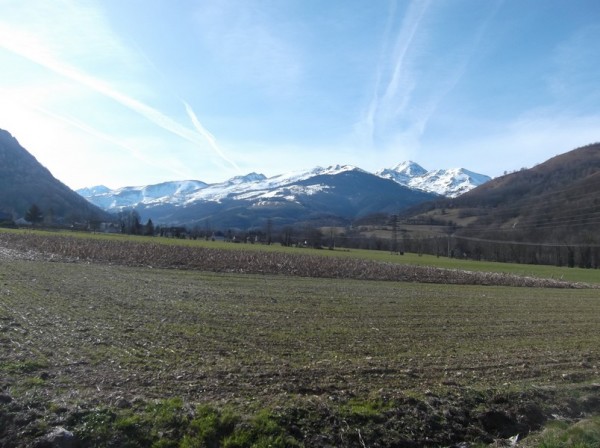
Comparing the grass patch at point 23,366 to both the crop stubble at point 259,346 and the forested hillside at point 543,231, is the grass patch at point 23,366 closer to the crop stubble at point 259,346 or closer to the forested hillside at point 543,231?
the crop stubble at point 259,346

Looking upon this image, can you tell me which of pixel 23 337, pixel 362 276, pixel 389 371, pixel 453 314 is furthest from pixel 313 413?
pixel 362 276

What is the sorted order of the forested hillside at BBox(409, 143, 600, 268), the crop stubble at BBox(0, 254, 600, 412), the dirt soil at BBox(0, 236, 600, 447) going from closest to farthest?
the dirt soil at BBox(0, 236, 600, 447), the crop stubble at BBox(0, 254, 600, 412), the forested hillside at BBox(409, 143, 600, 268)

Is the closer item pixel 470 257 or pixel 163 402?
pixel 163 402

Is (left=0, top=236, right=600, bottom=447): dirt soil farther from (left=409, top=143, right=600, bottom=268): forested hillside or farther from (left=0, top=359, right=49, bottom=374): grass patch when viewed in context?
(left=409, top=143, right=600, bottom=268): forested hillside

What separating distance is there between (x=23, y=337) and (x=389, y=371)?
9.40m

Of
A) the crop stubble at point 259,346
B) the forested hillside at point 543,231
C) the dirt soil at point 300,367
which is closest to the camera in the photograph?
the dirt soil at point 300,367

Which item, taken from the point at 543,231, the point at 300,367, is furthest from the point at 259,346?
the point at 543,231

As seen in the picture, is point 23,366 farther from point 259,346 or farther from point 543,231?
point 543,231

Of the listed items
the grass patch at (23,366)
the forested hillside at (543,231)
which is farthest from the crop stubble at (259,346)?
the forested hillside at (543,231)

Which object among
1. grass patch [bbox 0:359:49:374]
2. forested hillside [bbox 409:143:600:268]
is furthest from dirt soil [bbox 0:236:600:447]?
forested hillside [bbox 409:143:600:268]

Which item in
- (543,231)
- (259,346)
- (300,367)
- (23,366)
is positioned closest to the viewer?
(23,366)

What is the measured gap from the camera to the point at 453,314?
78.2 feet

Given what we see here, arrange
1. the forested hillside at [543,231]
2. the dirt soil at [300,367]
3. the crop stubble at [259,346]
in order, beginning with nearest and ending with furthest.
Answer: the dirt soil at [300,367], the crop stubble at [259,346], the forested hillside at [543,231]

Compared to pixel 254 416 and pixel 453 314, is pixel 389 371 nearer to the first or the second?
pixel 254 416
